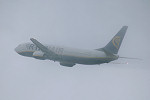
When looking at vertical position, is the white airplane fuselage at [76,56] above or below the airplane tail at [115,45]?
below

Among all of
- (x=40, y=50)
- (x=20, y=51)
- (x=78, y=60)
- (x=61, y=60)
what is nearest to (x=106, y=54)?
(x=78, y=60)

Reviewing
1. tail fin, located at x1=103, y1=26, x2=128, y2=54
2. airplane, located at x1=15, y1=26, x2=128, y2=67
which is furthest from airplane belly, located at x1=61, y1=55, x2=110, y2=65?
tail fin, located at x1=103, y1=26, x2=128, y2=54

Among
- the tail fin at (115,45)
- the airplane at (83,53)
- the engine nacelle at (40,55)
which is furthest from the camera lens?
the engine nacelle at (40,55)

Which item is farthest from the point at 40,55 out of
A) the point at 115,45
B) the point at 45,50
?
the point at 115,45

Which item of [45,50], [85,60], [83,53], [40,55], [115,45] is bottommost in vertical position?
[85,60]

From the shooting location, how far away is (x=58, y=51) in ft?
255

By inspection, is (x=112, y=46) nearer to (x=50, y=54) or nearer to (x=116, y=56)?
(x=116, y=56)

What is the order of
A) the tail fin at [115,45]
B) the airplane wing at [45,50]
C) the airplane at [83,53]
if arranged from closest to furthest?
the airplane at [83,53], the tail fin at [115,45], the airplane wing at [45,50]

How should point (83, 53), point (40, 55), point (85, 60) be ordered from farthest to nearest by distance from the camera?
point (40, 55)
point (83, 53)
point (85, 60)

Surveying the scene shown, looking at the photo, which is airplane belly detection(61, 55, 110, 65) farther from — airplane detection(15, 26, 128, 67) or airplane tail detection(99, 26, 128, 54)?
airplane tail detection(99, 26, 128, 54)

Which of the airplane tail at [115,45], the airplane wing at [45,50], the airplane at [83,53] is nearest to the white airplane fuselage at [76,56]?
the airplane at [83,53]

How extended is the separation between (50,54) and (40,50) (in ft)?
20.3

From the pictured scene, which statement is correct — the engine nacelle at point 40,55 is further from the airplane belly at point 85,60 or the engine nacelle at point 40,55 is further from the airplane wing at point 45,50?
the airplane belly at point 85,60

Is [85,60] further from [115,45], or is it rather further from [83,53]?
[115,45]
